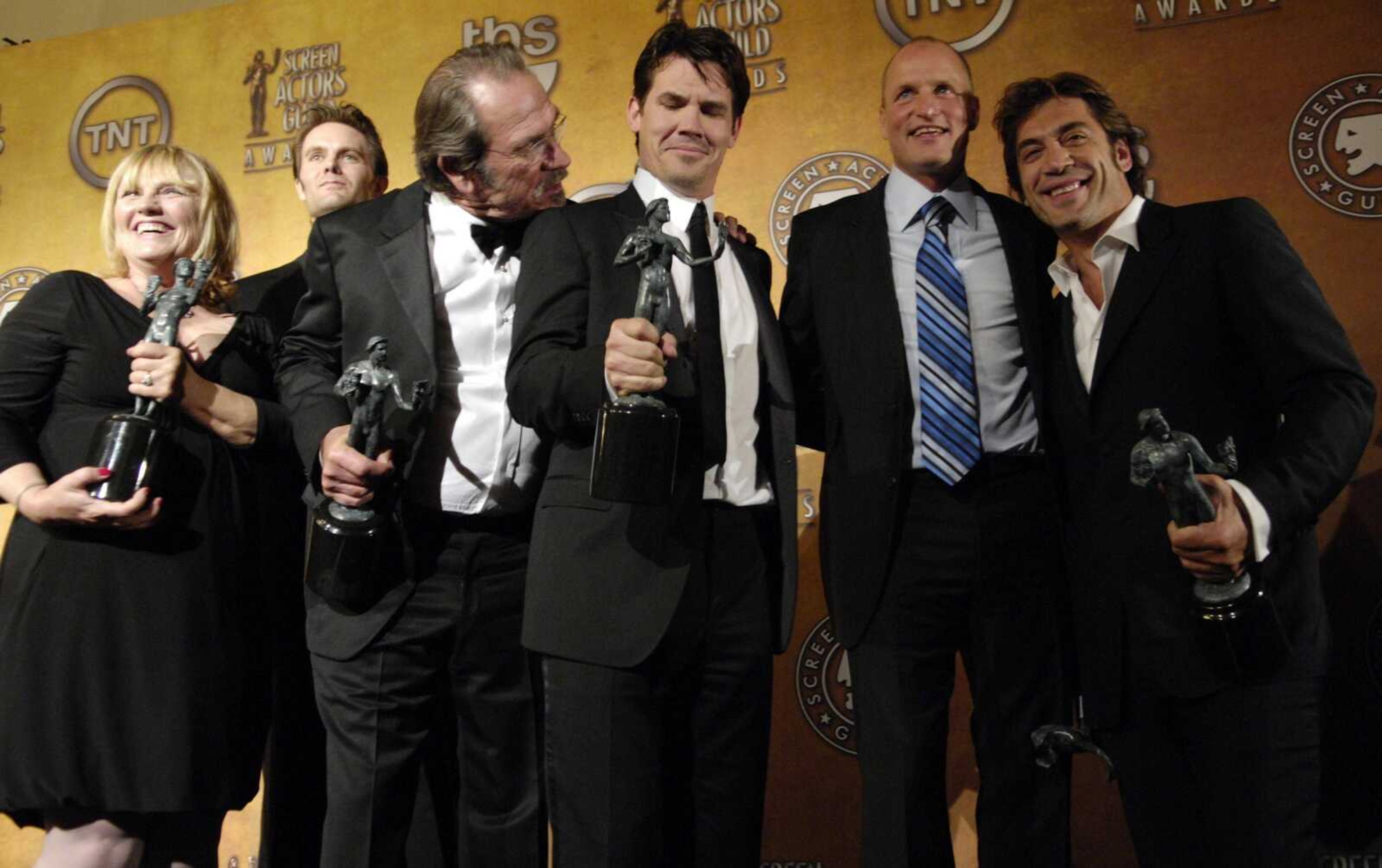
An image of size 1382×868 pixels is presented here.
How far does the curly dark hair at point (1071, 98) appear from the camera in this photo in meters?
2.08

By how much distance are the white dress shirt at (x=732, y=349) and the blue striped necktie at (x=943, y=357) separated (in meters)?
0.31

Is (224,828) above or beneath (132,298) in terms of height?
beneath

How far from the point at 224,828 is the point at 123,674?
1.77 meters

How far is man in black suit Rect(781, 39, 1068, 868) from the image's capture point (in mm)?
1853

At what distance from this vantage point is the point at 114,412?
2.12 metres

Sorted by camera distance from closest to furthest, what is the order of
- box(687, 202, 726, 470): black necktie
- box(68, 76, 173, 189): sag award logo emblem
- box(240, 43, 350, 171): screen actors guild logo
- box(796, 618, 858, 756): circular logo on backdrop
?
box(687, 202, 726, 470): black necktie → box(796, 618, 858, 756): circular logo on backdrop → box(240, 43, 350, 171): screen actors guild logo → box(68, 76, 173, 189): sag award logo emblem

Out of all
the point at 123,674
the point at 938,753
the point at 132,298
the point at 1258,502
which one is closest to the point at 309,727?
the point at 123,674

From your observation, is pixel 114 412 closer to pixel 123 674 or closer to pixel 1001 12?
pixel 123 674

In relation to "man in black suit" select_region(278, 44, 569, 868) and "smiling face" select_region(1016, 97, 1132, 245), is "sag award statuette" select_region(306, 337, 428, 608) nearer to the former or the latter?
"man in black suit" select_region(278, 44, 569, 868)

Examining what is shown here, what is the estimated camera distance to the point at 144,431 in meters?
1.91

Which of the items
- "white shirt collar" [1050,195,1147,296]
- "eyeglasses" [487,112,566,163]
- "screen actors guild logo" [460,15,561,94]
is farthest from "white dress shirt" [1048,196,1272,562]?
"screen actors guild logo" [460,15,561,94]

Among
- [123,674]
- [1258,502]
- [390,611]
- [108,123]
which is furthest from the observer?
[108,123]

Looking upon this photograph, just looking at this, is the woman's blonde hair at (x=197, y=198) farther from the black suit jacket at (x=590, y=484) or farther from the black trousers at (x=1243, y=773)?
the black trousers at (x=1243, y=773)

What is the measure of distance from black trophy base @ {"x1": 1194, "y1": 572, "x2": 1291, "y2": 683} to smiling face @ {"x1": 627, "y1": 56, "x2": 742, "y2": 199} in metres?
0.94
